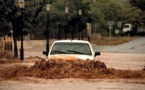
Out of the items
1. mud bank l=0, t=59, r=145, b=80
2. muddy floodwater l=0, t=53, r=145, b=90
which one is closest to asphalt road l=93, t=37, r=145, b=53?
mud bank l=0, t=59, r=145, b=80

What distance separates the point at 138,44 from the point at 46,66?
4542cm

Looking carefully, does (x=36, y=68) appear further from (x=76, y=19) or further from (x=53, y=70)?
(x=76, y=19)

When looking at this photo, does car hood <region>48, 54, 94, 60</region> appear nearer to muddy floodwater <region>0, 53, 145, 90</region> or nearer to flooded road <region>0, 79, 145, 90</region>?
muddy floodwater <region>0, 53, 145, 90</region>

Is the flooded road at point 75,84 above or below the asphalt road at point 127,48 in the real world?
above

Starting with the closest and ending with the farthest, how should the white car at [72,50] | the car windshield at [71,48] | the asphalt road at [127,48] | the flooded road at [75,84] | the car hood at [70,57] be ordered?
Result: the flooded road at [75,84]
the car hood at [70,57]
the white car at [72,50]
the car windshield at [71,48]
the asphalt road at [127,48]

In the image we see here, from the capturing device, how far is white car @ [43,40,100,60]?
2098cm

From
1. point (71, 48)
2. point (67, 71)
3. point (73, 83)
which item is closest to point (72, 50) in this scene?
point (71, 48)

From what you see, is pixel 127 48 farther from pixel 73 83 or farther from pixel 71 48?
pixel 73 83

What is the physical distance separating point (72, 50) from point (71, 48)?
27cm

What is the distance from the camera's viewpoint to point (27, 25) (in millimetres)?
38062

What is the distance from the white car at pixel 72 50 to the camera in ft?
68.8

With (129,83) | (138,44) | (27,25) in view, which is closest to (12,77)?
(129,83)

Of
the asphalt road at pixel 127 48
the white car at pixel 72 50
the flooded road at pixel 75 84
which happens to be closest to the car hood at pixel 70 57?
the white car at pixel 72 50

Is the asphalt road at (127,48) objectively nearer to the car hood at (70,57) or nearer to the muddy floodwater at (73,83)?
the car hood at (70,57)
